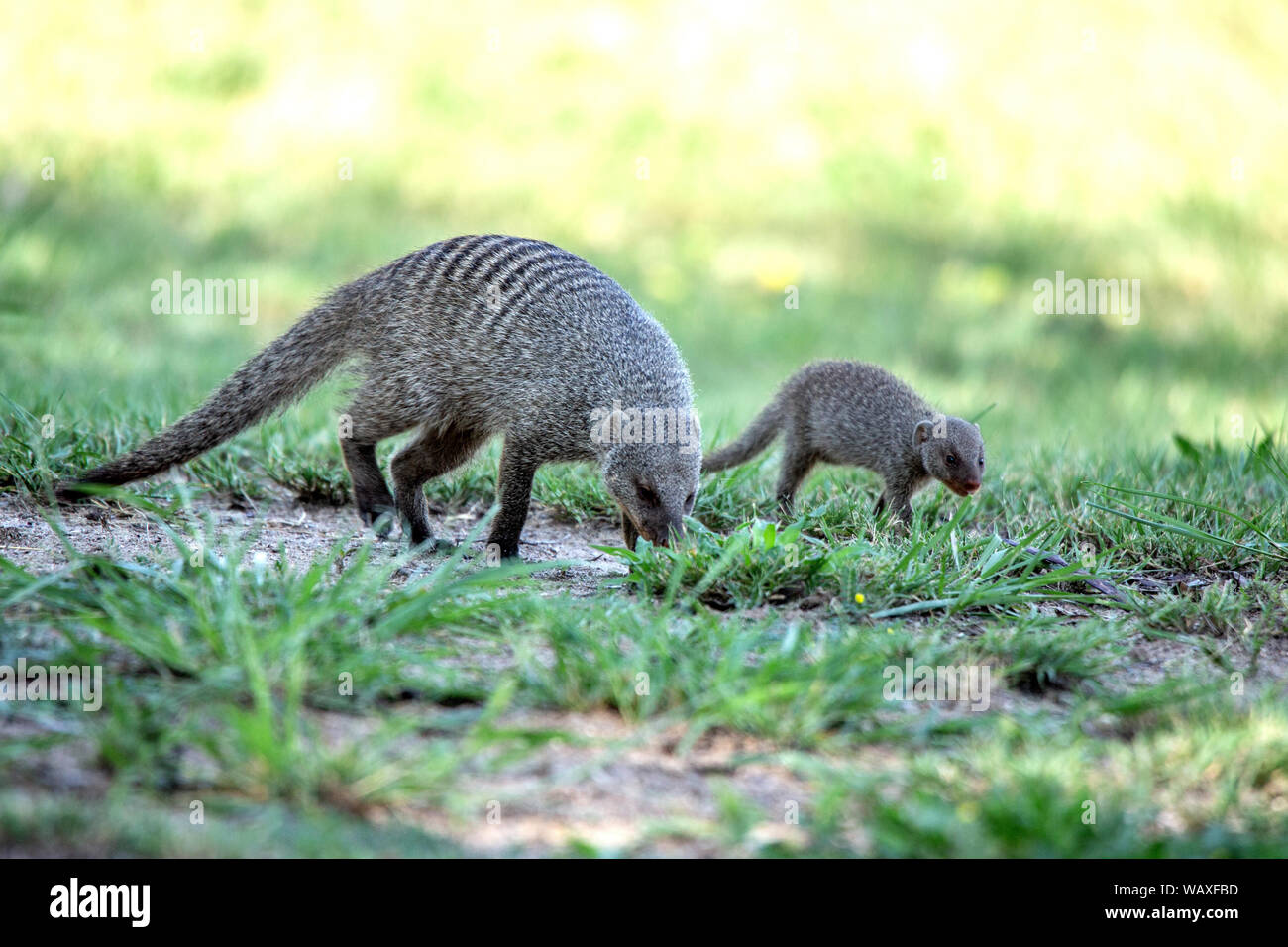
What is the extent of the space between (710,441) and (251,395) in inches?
74.9

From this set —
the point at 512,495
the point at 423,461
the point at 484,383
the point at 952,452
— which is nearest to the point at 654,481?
the point at 512,495

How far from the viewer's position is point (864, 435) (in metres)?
4.71

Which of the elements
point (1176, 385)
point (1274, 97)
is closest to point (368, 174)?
point (1176, 385)

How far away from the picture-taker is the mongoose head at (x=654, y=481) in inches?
145

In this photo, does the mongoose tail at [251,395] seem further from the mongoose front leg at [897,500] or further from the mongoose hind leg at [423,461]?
the mongoose front leg at [897,500]

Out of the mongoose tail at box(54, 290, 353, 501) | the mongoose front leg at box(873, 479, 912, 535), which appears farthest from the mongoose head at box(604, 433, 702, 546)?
the mongoose tail at box(54, 290, 353, 501)

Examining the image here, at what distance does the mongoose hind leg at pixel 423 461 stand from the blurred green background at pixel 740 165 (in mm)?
3692

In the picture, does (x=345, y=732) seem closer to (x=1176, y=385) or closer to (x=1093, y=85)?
(x=1176, y=385)

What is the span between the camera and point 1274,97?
1138cm

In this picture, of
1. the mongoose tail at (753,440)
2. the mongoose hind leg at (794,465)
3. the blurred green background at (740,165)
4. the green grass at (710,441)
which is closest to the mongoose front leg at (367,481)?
the green grass at (710,441)

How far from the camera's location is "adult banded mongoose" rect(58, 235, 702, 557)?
3797mm

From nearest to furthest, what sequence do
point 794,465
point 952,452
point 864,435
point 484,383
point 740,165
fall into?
1. point 484,383
2. point 952,452
3. point 864,435
4. point 794,465
5. point 740,165

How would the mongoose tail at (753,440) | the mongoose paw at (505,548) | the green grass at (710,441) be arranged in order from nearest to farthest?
the green grass at (710,441)
the mongoose paw at (505,548)
the mongoose tail at (753,440)

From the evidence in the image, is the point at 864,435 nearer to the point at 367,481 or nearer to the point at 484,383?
the point at 484,383
